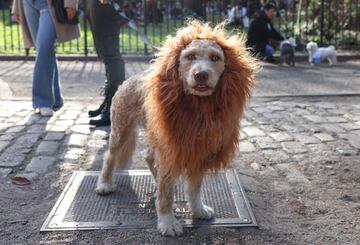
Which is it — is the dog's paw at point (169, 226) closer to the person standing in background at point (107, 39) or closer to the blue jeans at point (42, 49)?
the person standing in background at point (107, 39)

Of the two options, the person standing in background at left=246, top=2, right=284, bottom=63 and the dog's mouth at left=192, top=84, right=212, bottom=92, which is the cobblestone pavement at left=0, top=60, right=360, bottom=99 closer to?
the person standing in background at left=246, top=2, right=284, bottom=63

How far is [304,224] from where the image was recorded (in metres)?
3.52

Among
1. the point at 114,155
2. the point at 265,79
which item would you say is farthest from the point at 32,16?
the point at 265,79

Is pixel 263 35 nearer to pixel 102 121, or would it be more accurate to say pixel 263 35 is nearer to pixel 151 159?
pixel 102 121

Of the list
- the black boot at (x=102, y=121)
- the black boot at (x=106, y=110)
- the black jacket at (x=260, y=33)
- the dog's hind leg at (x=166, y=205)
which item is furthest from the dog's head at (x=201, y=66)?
the black jacket at (x=260, y=33)

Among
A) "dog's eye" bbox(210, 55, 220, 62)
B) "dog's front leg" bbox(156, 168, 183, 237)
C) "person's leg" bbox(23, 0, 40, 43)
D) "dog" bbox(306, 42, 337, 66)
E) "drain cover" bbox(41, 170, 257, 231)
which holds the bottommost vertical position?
"drain cover" bbox(41, 170, 257, 231)

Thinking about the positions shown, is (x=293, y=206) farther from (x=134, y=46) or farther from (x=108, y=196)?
(x=134, y=46)

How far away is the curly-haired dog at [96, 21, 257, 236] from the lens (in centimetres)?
306

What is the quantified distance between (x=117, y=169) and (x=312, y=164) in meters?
1.78

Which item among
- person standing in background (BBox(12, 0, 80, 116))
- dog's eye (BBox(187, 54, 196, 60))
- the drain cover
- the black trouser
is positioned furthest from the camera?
person standing in background (BBox(12, 0, 80, 116))

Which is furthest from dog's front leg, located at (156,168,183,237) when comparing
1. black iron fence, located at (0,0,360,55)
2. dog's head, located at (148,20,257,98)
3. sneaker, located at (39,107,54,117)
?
black iron fence, located at (0,0,360,55)

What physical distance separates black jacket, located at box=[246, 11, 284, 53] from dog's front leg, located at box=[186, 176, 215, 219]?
8925mm

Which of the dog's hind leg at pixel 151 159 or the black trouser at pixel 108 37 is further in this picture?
the black trouser at pixel 108 37

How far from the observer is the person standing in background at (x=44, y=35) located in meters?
6.26
